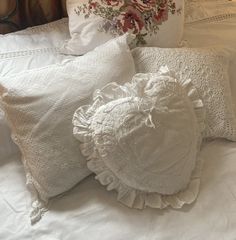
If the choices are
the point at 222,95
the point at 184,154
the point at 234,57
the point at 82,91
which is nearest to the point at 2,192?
the point at 82,91

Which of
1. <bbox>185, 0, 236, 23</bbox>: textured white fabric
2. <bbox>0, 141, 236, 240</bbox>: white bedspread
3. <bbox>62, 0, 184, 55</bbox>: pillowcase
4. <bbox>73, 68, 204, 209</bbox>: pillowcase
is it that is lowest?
<bbox>0, 141, 236, 240</bbox>: white bedspread

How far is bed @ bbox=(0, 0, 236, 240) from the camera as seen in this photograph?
87 centimetres

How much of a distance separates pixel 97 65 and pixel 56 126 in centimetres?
21

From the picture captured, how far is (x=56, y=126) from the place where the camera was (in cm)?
94

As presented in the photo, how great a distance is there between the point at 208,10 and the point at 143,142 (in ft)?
2.83

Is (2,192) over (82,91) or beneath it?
beneath

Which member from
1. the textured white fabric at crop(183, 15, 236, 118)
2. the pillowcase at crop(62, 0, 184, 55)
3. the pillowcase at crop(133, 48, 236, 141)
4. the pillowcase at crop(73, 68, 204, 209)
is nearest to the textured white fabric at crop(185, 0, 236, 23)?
the textured white fabric at crop(183, 15, 236, 118)

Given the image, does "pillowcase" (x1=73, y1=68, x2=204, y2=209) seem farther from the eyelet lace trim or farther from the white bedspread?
the eyelet lace trim

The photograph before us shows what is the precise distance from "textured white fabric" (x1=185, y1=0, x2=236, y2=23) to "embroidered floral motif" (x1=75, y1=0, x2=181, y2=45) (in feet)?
1.00

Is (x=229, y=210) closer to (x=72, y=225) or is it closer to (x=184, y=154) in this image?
(x=184, y=154)

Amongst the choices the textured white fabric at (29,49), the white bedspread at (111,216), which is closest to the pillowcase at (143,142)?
the white bedspread at (111,216)

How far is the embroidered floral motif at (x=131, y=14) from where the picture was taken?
1.22 metres

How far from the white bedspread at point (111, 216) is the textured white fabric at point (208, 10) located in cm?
73

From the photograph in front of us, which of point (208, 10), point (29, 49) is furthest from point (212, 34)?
point (29, 49)
